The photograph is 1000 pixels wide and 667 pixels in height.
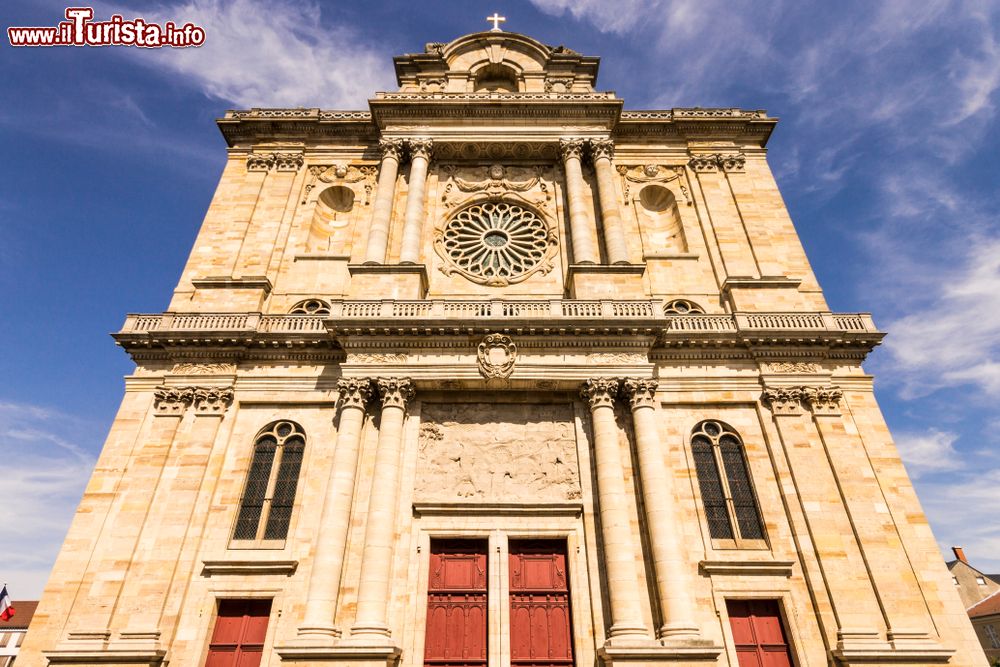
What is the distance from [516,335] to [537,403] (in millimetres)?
2303

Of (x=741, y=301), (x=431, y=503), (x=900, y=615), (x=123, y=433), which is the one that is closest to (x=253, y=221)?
(x=123, y=433)

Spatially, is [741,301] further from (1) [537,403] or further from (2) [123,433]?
(2) [123,433]

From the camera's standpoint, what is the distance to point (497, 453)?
1745cm

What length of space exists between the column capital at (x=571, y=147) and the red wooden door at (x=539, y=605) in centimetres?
1550

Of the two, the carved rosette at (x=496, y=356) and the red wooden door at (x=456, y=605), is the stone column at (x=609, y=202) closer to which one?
the carved rosette at (x=496, y=356)

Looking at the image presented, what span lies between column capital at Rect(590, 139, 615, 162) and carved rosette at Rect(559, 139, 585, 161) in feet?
1.51

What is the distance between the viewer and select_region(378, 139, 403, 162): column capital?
2402cm

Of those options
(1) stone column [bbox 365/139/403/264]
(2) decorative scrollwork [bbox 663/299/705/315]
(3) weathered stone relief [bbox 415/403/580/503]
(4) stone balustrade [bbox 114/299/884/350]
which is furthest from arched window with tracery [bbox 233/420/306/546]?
(2) decorative scrollwork [bbox 663/299/705/315]

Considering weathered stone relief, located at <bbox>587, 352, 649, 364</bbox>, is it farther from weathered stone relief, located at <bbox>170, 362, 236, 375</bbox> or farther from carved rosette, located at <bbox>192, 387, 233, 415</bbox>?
weathered stone relief, located at <bbox>170, 362, 236, 375</bbox>

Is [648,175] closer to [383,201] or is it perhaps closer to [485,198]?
[485,198]

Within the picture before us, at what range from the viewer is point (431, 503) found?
53.8 feet

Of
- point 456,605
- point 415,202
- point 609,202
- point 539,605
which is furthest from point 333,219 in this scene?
point 539,605

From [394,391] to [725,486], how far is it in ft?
34.0

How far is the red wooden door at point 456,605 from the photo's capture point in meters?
14.8
